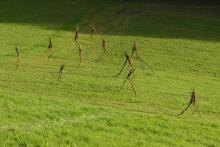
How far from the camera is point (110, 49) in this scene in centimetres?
2880

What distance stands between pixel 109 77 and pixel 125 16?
18837 mm

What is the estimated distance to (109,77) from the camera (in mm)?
21344

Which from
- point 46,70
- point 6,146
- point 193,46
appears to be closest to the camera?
point 6,146

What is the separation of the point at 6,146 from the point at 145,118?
4.78 metres

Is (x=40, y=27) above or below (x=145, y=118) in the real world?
above

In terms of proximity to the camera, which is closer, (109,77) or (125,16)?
(109,77)

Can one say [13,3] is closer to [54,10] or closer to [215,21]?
[54,10]

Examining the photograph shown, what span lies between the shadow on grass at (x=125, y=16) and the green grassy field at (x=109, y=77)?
0.23ft

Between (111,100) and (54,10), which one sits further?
(54,10)

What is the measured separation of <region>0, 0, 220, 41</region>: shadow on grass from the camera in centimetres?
3544

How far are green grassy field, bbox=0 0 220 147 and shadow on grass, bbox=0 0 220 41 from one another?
7 centimetres

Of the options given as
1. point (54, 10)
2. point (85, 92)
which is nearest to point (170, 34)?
point (54, 10)

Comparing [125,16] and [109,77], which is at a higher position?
[125,16]

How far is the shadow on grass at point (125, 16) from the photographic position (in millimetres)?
35438
